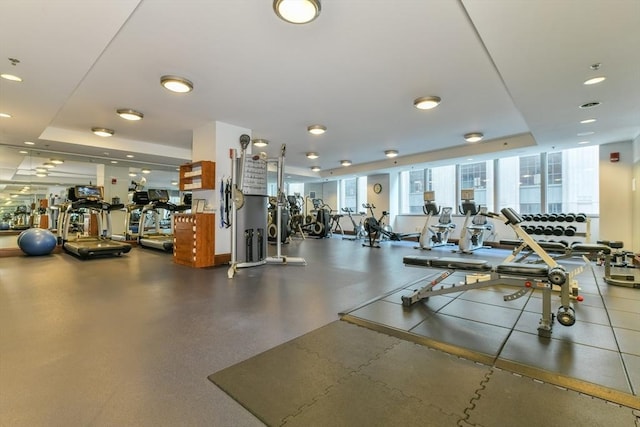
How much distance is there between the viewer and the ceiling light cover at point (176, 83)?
3.74 meters

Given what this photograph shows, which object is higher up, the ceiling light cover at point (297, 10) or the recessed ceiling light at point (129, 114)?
the recessed ceiling light at point (129, 114)

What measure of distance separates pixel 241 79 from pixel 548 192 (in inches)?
366

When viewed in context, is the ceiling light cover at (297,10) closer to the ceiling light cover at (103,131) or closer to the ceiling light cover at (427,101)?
the ceiling light cover at (427,101)

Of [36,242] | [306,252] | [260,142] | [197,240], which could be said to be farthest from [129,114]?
[306,252]

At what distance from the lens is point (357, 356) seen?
2.09 m

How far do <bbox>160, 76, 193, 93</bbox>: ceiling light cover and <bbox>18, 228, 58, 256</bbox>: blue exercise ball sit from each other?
5.51 meters

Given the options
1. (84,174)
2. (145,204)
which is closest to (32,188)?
(84,174)

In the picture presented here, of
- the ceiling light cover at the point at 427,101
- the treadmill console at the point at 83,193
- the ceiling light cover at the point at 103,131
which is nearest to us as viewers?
the ceiling light cover at the point at 427,101

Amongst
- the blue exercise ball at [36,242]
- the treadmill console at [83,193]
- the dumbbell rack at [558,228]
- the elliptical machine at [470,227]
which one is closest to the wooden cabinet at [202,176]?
the treadmill console at [83,193]

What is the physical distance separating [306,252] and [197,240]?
293cm

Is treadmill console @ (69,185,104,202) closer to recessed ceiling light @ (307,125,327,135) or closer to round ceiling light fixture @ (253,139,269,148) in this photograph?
round ceiling light fixture @ (253,139,269,148)

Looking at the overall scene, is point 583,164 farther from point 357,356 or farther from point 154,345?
point 154,345

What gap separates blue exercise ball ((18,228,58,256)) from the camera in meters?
6.32

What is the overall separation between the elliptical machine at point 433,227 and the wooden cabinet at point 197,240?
223 inches
